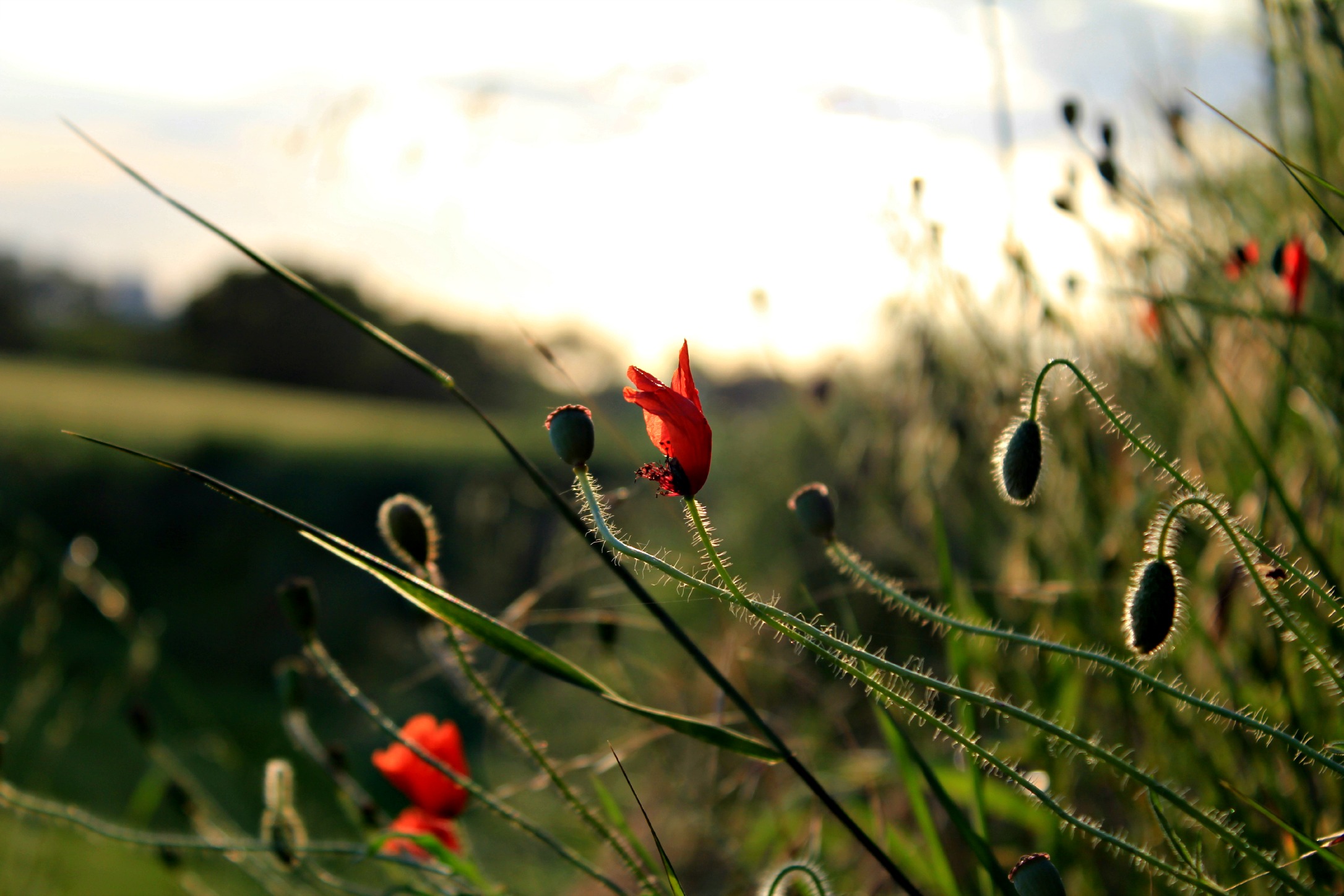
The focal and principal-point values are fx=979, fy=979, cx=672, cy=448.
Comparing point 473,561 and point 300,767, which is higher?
point 473,561

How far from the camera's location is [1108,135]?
134 centimetres

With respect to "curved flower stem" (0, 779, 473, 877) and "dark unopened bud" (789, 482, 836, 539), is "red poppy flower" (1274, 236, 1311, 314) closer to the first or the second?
"dark unopened bud" (789, 482, 836, 539)

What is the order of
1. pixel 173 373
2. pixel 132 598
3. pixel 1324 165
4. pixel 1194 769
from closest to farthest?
pixel 1194 769 < pixel 1324 165 < pixel 132 598 < pixel 173 373

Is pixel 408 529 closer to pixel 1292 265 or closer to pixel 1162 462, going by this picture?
pixel 1162 462

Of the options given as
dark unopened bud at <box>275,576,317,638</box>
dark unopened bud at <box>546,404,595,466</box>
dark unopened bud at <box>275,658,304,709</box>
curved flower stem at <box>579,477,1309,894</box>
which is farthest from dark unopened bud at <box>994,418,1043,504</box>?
dark unopened bud at <box>275,658,304,709</box>

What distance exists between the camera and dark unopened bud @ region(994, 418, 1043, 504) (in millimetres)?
812

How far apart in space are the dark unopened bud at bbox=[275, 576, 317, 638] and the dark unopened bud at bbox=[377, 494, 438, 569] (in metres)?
0.13

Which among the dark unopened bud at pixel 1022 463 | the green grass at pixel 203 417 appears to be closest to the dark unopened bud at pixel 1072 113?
the dark unopened bud at pixel 1022 463

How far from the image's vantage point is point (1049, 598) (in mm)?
1432

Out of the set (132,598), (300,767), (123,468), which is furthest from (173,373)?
(300,767)

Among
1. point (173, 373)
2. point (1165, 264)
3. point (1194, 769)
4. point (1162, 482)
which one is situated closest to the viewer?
point (1194, 769)

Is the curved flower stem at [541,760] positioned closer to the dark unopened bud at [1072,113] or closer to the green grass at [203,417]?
the dark unopened bud at [1072,113]

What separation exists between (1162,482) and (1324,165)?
0.57 metres

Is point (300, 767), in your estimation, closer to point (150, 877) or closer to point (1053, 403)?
point (150, 877)
